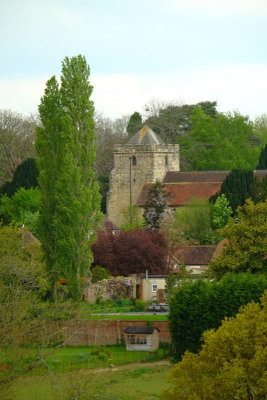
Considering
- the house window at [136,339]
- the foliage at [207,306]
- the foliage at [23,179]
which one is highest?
the foliage at [23,179]

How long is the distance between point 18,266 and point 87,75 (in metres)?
9.66

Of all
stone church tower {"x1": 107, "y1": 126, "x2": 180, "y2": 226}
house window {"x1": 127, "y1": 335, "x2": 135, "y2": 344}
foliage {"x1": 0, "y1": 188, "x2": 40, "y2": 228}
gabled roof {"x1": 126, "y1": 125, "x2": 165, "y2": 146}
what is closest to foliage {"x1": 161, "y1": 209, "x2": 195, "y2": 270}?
stone church tower {"x1": 107, "y1": 126, "x2": 180, "y2": 226}

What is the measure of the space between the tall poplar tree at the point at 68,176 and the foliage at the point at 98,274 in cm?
451

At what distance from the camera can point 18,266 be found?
157 ft

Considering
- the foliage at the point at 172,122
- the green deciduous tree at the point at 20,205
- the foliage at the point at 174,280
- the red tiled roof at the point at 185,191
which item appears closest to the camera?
the foliage at the point at 174,280

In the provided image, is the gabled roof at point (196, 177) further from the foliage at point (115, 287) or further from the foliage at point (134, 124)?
the foliage at point (134, 124)

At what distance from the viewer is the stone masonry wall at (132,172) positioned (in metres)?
74.6

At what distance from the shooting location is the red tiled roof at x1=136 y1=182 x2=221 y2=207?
7100cm

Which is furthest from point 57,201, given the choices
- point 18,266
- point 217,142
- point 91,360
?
point 217,142

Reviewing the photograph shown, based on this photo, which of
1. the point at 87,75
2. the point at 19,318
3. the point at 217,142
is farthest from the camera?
the point at 217,142

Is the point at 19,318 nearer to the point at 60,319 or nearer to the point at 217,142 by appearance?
the point at 60,319

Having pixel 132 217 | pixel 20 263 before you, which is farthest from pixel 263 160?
pixel 20 263

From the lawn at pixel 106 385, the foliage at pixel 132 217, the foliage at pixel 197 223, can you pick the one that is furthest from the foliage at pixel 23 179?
the lawn at pixel 106 385

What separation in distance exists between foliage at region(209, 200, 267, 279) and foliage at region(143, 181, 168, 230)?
1680 centimetres
